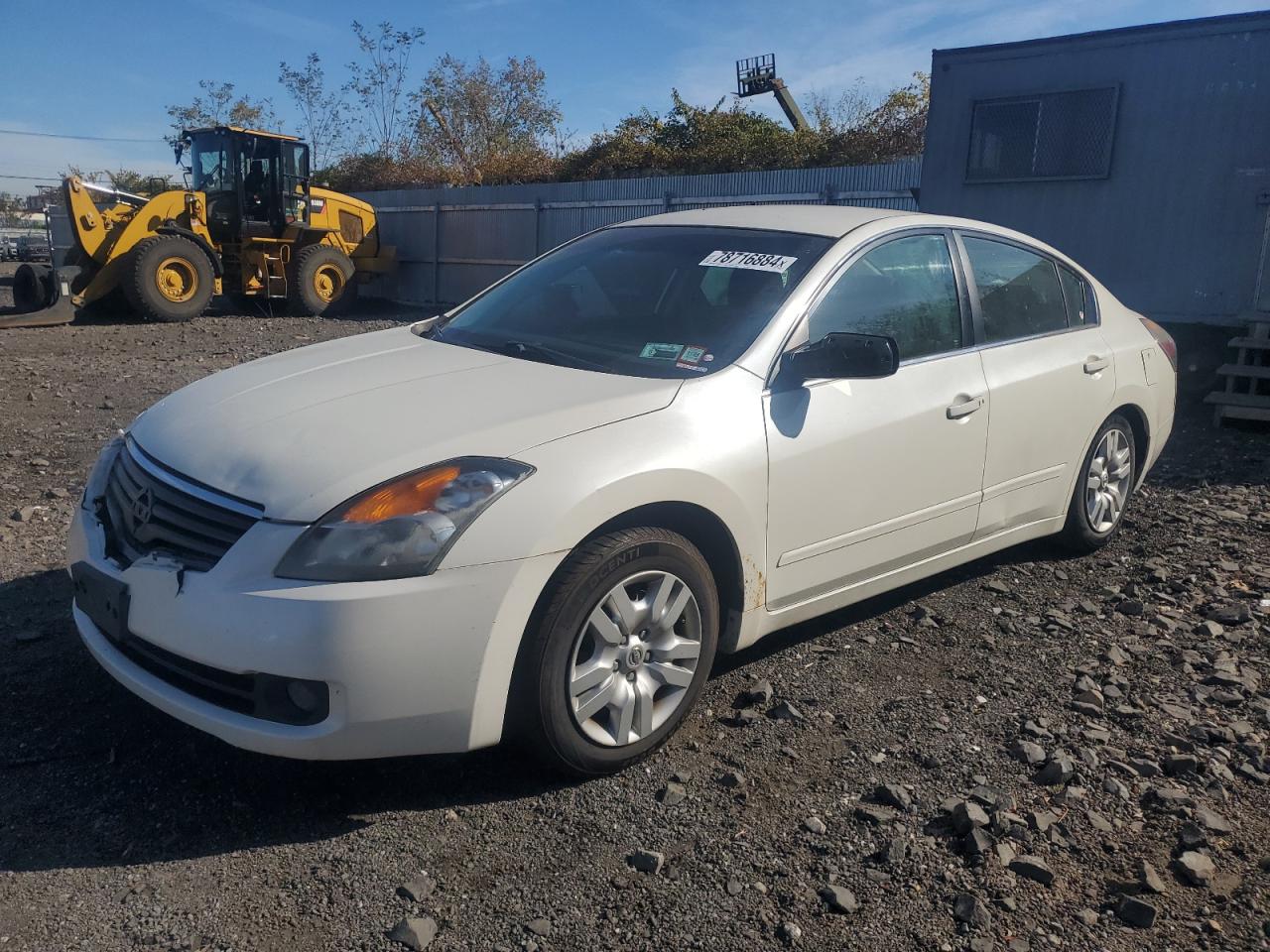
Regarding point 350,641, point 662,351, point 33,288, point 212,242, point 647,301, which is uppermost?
point 212,242

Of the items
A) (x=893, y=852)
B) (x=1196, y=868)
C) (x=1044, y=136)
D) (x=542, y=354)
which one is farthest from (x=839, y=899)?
(x=1044, y=136)

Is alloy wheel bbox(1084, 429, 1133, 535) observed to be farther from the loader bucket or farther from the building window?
the loader bucket

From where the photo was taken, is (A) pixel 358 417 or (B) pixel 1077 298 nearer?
(A) pixel 358 417

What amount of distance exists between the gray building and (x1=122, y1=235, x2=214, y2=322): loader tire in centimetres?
1059

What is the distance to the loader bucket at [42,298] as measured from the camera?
555 inches

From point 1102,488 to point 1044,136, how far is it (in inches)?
275

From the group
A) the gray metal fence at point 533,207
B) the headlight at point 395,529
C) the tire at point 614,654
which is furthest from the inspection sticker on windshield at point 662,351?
the gray metal fence at point 533,207

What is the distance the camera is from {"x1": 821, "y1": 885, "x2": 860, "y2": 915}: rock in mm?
2436

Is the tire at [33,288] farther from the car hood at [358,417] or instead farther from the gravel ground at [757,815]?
the car hood at [358,417]

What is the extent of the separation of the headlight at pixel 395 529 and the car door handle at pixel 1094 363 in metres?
3.01

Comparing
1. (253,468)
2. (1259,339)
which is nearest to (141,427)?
(253,468)

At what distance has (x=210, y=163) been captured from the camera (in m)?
16.5

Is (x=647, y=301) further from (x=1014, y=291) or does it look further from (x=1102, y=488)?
(x=1102, y=488)

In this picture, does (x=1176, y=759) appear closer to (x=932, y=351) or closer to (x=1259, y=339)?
(x=932, y=351)
